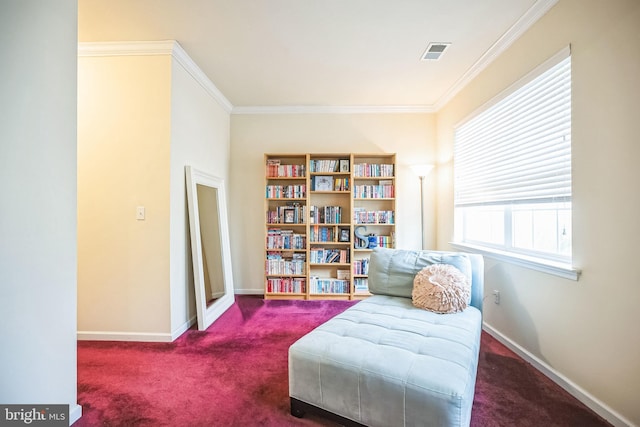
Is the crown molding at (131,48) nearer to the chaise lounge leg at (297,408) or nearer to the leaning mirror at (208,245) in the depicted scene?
the leaning mirror at (208,245)

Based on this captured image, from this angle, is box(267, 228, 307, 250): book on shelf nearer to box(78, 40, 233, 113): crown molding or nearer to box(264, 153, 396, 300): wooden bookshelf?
box(264, 153, 396, 300): wooden bookshelf

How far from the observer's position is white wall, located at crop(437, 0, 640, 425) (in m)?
1.33

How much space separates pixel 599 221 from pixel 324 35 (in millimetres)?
2211

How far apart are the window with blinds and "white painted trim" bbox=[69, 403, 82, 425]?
3.03 m

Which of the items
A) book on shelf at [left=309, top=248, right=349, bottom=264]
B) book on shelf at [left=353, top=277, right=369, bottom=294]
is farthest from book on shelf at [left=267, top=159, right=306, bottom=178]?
book on shelf at [left=353, top=277, right=369, bottom=294]

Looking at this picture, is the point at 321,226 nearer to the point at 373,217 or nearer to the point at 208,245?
the point at 373,217

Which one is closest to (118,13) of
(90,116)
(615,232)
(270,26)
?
(90,116)

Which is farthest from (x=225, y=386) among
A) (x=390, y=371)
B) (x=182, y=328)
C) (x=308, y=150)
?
(x=308, y=150)

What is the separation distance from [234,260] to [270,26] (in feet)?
9.12

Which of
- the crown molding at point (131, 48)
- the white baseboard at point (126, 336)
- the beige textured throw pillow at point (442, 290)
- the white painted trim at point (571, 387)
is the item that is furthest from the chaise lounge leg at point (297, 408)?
the crown molding at point (131, 48)

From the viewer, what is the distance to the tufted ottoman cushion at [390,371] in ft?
3.73

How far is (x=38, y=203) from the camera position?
1.26 metres

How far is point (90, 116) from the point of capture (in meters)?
2.31

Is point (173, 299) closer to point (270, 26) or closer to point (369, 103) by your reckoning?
point (270, 26)
